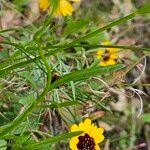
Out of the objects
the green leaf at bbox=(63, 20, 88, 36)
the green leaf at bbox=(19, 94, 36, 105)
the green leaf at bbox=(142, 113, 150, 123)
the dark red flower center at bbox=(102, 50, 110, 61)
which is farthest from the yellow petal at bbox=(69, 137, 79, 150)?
the green leaf at bbox=(142, 113, 150, 123)

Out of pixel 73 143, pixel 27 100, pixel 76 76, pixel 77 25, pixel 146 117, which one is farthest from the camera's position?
pixel 146 117

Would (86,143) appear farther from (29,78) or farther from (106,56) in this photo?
(106,56)

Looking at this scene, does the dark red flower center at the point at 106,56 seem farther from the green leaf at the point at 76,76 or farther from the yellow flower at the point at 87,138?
the green leaf at the point at 76,76

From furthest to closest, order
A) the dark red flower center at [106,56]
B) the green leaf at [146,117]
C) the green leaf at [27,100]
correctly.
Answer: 1. the green leaf at [146,117]
2. the dark red flower center at [106,56]
3. the green leaf at [27,100]

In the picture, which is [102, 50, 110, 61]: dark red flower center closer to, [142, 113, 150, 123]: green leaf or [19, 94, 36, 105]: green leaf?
[142, 113, 150, 123]: green leaf

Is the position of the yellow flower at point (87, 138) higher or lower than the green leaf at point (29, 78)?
lower

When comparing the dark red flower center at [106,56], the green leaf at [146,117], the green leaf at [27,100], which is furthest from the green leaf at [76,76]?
the green leaf at [146,117]

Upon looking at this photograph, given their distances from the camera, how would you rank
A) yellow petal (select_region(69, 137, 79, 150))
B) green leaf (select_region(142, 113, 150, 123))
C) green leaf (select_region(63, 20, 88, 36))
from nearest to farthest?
yellow petal (select_region(69, 137, 79, 150)) < green leaf (select_region(63, 20, 88, 36)) < green leaf (select_region(142, 113, 150, 123))

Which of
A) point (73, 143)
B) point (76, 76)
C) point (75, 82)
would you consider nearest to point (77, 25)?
point (75, 82)
